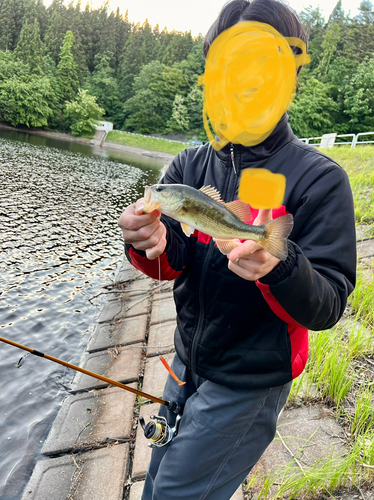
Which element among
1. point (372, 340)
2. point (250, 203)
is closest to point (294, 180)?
point (250, 203)

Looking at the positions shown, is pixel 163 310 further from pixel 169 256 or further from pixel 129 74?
pixel 129 74

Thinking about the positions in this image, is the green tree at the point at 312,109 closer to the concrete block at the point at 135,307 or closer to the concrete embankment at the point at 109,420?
the concrete block at the point at 135,307

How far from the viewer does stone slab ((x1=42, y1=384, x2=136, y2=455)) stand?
13.1 ft

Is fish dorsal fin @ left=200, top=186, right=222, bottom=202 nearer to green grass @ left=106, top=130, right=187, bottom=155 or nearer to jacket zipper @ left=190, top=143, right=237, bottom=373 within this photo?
jacket zipper @ left=190, top=143, right=237, bottom=373

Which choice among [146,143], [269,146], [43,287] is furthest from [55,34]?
[269,146]

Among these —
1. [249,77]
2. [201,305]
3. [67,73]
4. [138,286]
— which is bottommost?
[138,286]

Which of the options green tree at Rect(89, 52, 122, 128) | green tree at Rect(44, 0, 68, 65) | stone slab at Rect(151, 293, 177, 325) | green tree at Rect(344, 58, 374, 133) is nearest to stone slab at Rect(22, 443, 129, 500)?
stone slab at Rect(151, 293, 177, 325)

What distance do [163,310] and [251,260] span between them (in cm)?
506

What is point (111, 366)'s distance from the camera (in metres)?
5.46

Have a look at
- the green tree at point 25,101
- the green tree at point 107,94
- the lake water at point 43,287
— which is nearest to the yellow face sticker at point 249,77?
the lake water at point 43,287

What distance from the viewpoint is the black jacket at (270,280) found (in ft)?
4.99

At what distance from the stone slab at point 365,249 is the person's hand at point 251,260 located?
16.5 ft

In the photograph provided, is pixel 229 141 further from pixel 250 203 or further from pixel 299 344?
pixel 299 344

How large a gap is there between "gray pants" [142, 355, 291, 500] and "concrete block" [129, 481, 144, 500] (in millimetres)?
1456
